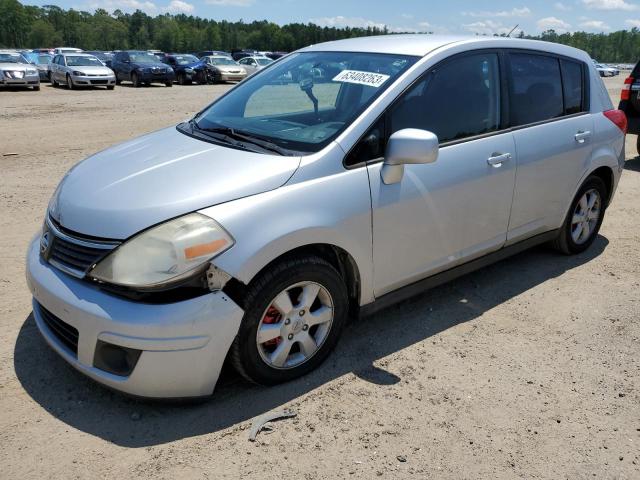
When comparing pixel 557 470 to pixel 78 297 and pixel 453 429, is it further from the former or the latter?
pixel 78 297

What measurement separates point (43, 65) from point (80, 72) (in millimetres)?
6185

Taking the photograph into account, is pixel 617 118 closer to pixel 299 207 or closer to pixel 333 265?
pixel 333 265

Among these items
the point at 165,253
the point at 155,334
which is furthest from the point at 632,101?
the point at 155,334

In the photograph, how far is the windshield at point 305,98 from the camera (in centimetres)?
323

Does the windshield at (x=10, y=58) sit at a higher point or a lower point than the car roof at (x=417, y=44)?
lower

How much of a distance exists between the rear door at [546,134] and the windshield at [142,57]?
25.6 metres

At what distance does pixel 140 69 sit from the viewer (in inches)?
1019

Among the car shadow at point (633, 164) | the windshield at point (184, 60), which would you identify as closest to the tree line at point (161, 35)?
the windshield at point (184, 60)

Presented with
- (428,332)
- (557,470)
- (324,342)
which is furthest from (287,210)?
(557,470)

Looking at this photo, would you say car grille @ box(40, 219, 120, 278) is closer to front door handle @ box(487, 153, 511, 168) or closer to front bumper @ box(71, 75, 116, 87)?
front door handle @ box(487, 153, 511, 168)

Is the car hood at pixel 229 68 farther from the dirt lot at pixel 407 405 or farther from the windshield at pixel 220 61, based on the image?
the dirt lot at pixel 407 405

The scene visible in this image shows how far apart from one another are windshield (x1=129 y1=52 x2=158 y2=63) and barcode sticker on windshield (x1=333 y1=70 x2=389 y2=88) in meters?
25.7

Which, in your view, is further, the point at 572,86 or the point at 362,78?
the point at 572,86

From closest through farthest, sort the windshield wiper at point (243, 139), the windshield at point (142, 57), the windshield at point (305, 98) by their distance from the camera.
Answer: the windshield wiper at point (243, 139)
the windshield at point (305, 98)
the windshield at point (142, 57)
